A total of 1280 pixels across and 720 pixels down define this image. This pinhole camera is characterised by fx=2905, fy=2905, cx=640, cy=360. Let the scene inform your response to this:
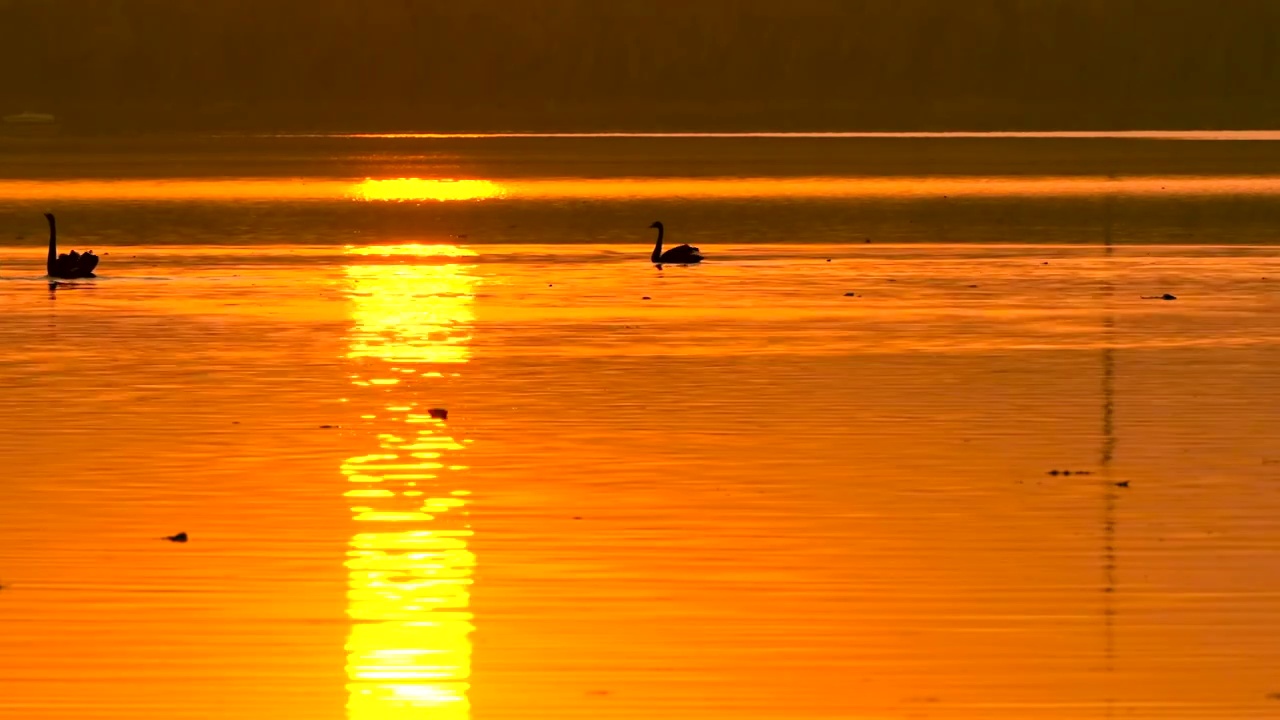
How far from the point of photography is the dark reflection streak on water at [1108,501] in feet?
46.3

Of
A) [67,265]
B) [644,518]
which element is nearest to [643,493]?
[644,518]

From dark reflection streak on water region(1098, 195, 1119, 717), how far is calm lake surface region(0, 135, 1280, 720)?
0.06m

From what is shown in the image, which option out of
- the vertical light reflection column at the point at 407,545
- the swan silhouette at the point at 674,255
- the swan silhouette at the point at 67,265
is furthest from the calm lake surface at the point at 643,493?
the swan silhouette at the point at 674,255

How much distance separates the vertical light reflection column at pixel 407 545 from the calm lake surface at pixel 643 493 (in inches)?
1.5

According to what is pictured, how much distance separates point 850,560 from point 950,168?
338 feet

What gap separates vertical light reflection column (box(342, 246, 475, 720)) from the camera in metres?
13.2

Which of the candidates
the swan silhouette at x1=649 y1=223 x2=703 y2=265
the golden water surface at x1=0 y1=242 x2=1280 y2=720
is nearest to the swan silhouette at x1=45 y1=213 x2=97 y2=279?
the golden water surface at x1=0 y1=242 x2=1280 y2=720

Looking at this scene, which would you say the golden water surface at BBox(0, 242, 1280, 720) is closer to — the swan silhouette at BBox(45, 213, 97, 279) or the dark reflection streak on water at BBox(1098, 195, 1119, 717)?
the dark reflection streak on water at BBox(1098, 195, 1119, 717)

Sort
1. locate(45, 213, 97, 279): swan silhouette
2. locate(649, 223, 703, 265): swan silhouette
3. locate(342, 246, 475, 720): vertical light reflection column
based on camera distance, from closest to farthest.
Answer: locate(342, 246, 475, 720): vertical light reflection column → locate(45, 213, 97, 279): swan silhouette → locate(649, 223, 703, 265): swan silhouette

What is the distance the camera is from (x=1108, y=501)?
18.6 metres

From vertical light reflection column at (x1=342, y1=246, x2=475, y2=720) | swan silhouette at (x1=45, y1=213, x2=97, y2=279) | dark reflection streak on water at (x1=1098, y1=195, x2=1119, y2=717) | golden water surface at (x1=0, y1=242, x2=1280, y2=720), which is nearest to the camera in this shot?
vertical light reflection column at (x1=342, y1=246, x2=475, y2=720)

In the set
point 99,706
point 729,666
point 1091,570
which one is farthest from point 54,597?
point 1091,570

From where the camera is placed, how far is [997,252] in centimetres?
5306

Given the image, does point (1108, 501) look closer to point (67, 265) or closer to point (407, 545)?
point (407, 545)
